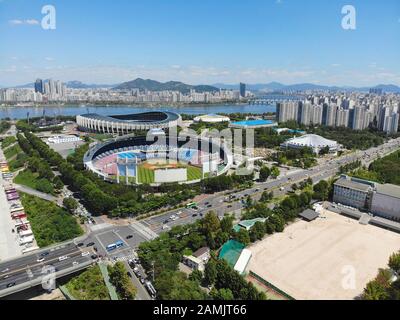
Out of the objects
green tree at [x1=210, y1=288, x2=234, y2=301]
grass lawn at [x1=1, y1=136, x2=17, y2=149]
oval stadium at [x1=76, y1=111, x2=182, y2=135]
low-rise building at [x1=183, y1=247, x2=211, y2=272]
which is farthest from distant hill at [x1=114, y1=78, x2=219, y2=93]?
green tree at [x1=210, y1=288, x2=234, y2=301]

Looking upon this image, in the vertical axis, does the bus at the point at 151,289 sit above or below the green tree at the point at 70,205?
below

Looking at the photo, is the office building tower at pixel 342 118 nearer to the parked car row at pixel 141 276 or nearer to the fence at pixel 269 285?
the fence at pixel 269 285

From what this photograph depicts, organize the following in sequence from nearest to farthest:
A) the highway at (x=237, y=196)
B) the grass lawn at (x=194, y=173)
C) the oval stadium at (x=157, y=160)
A: the highway at (x=237, y=196) → the oval stadium at (x=157, y=160) → the grass lawn at (x=194, y=173)

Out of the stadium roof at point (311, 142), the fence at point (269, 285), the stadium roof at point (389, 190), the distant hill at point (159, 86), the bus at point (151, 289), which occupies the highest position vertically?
the distant hill at point (159, 86)

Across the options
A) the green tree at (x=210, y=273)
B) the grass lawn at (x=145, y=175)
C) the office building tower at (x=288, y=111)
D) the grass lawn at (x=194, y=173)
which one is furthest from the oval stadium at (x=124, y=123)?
the green tree at (x=210, y=273)

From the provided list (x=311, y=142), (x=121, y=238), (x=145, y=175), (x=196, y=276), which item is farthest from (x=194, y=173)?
(x=311, y=142)
